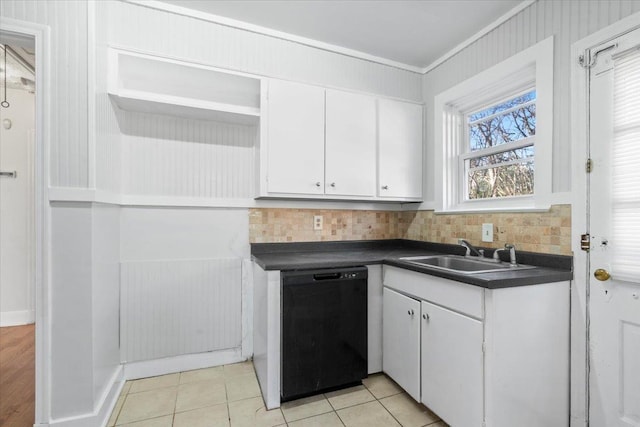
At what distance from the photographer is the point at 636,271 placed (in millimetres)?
1316

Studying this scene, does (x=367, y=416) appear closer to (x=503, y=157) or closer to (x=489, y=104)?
(x=503, y=157)

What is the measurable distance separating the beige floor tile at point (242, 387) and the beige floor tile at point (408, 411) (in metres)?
0.81

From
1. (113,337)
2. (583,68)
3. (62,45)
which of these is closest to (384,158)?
(583,68)

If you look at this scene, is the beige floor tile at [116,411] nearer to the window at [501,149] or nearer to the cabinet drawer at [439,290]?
the cabinet drawer at [439,290]

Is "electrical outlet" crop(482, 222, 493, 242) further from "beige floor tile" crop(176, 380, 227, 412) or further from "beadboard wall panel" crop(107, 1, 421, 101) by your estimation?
"beige floor tile" crop(176, 380, 227, 412)

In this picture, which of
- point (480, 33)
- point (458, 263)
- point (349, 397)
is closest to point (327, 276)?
point (349, 397)

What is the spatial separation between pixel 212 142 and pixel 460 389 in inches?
85.4

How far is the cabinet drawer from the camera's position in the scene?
4.51 feet

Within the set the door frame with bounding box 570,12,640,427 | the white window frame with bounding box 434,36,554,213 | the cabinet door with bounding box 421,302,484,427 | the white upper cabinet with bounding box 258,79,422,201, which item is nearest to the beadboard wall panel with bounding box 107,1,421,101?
the white upper cabinet with bounding box 258,79,422,201

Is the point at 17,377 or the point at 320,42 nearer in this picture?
the point at 17,377

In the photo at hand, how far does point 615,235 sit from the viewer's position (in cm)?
139

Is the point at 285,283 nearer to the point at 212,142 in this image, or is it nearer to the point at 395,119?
the point at 212,142

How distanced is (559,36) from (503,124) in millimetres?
602

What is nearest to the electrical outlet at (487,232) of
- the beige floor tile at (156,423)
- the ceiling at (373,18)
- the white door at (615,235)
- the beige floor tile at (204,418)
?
the white door at (615,235)
